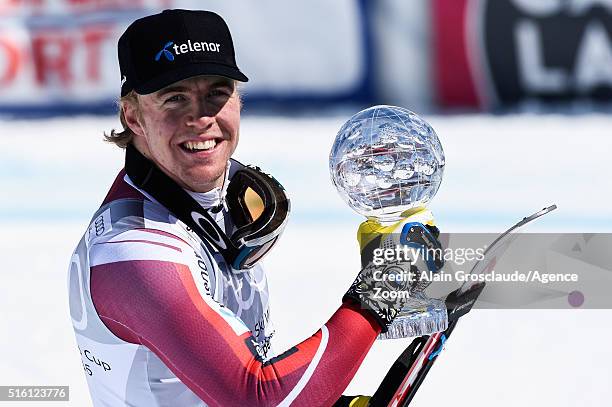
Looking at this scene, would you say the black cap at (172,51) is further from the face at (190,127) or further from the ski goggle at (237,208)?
the ski goggle at (237,208)

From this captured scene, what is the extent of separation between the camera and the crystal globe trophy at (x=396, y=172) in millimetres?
2324

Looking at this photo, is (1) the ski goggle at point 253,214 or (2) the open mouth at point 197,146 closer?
(2) the open mouth at point 197,146

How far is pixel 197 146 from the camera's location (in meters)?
2.42

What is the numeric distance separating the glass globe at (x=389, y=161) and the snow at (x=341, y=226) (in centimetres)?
156

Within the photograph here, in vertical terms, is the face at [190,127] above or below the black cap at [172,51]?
below

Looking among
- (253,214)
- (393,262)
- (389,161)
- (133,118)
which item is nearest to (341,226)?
(253,214)

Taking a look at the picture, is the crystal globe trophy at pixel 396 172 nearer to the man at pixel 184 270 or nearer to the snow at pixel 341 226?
the man at pixel 184 270

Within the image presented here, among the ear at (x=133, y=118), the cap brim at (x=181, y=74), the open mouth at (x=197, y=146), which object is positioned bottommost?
the open mouth at (x=197, y=146)

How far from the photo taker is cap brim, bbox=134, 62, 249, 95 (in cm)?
231

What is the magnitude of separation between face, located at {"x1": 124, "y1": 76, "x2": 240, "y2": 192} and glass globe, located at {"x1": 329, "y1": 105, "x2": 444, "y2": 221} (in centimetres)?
29

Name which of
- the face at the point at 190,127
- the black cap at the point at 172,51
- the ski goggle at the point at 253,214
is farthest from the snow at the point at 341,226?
the black cap at the point at 172,51

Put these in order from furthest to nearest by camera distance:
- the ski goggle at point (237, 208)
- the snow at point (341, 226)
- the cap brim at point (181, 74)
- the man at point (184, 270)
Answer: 1. the snow at point (341, 226)
2. the ski goggle at point (237, 208)
3. the cap brim at point (181, 74)
4. the man at point (184, 270)

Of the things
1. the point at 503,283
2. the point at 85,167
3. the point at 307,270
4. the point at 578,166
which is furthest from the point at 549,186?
the point at 503,283

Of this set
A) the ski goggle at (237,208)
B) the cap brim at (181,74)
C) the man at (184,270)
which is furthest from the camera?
the ski goggle at (237,208)
